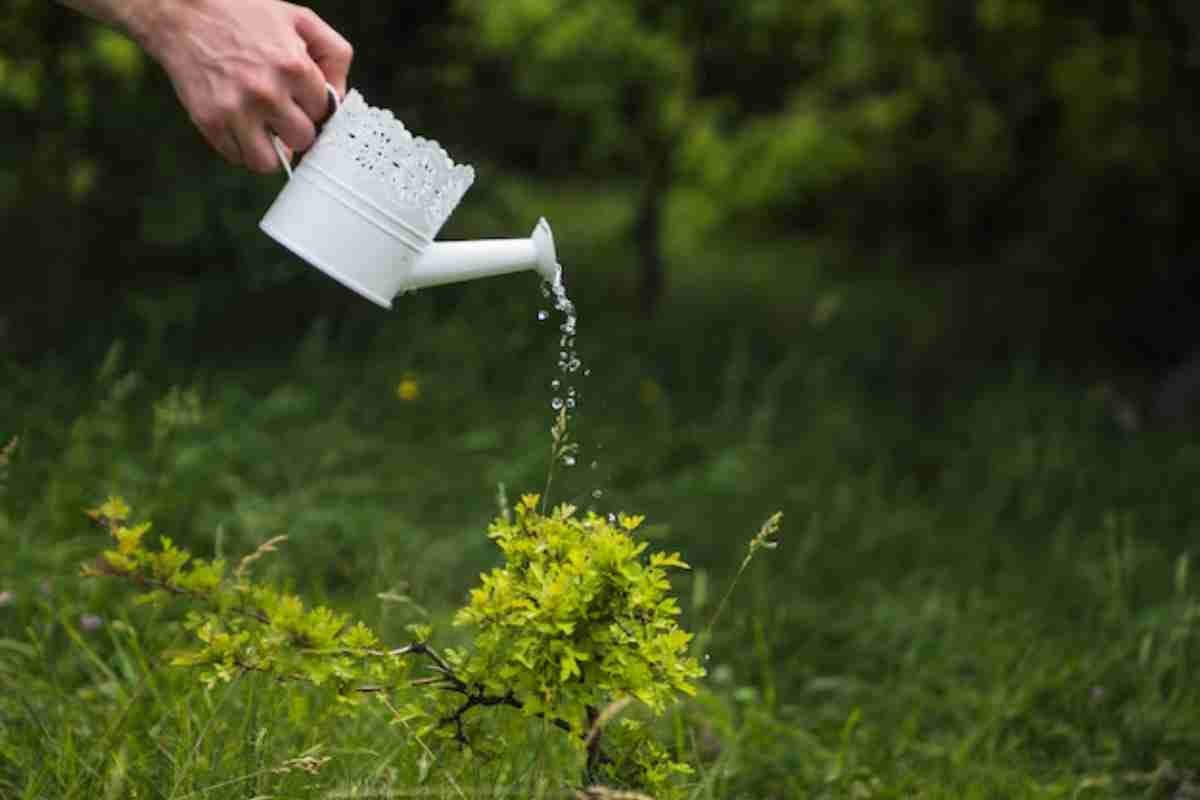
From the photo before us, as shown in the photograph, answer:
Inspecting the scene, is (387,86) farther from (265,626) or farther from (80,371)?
(265,626)

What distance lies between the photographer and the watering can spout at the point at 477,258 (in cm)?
170

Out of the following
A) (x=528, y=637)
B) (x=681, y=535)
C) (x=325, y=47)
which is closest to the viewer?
(x=528, y=637)

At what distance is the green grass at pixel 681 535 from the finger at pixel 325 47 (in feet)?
2.53

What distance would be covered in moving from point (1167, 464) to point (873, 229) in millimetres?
3492

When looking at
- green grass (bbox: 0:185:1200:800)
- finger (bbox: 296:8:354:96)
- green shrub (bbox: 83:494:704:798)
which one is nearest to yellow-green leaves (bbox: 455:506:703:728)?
green shrub (bbox: 83:494:704:798)

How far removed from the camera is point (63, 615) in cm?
235

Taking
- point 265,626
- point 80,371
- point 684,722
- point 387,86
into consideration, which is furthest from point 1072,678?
point 387,86

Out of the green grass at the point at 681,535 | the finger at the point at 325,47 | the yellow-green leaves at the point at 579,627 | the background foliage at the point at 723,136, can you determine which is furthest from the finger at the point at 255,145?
the background foliage at the point at 723,136

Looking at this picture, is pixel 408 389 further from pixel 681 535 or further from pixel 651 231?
pixel 651 231

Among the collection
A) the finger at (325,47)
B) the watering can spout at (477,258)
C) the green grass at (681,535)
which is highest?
the finger at (325,47)

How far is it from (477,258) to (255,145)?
290 mm

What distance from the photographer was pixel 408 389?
3.37 metres

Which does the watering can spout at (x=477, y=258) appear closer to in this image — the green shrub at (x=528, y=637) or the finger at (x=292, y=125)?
the finger at (x=292, y=125)

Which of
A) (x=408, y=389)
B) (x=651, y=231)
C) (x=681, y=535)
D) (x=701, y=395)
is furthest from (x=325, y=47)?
(x=651, y=231)
